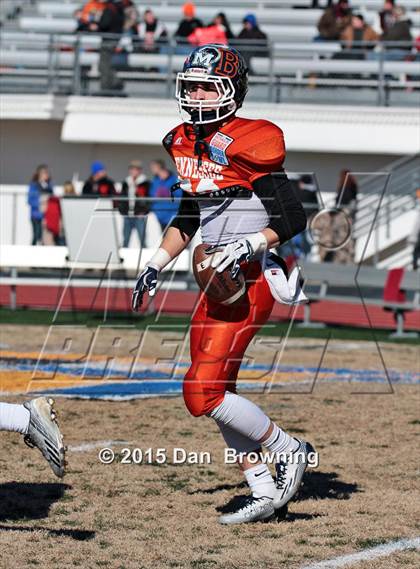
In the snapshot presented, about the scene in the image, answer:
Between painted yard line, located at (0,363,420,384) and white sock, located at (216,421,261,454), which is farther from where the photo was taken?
painted yard line, located at (0,363,420,384)

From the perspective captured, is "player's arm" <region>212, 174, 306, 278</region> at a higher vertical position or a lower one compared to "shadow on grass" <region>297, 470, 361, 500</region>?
higher

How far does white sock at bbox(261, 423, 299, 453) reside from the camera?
5.27 m

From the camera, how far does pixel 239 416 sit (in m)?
5.08

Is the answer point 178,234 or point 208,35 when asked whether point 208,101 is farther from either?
point 208,35

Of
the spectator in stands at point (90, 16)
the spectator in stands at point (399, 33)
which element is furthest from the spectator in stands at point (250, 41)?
the spectator in stands at point (90, 16)

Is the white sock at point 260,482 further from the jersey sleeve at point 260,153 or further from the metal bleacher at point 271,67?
the metal bleacher at point 271,67

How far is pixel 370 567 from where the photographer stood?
4.43 meters

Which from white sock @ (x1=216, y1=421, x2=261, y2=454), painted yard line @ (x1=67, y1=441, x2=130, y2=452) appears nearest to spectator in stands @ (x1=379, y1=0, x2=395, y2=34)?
painted yard line @ (x1=67, y1=441, x2=130, y2=452)

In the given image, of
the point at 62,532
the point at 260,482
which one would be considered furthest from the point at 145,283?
the point at 62,532

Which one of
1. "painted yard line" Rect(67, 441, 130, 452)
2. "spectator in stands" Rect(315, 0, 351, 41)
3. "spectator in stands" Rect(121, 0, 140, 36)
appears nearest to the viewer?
"painted yard line" Rect(67, 441, 130, 452)

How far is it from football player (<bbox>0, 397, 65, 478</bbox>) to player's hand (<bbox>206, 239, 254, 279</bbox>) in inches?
34.6

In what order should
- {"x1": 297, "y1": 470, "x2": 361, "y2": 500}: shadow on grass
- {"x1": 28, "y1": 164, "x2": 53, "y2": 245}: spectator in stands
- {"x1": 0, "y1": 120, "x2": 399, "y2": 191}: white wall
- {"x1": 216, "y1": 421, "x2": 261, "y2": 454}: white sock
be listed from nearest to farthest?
1. {"x1": 216, "y1": 421, "x2": 261, "y2": 454}: white sock
2. {"x1": 297, "y1": 470, "x2": 361, "y2": 500}: shadow on grass
3. {"x1": 28, "y1": 164, "x2": 53, "y2": 245}: spectator in stands
4. {"x1": 0, "y1": 120, "x2": 399, "y2": 191}: white wall

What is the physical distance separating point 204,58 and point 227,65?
0.34ft

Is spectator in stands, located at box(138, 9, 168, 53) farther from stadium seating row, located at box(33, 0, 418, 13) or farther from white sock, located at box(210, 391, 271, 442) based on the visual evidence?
white sock, located at box(210, 391, 271, 442)
